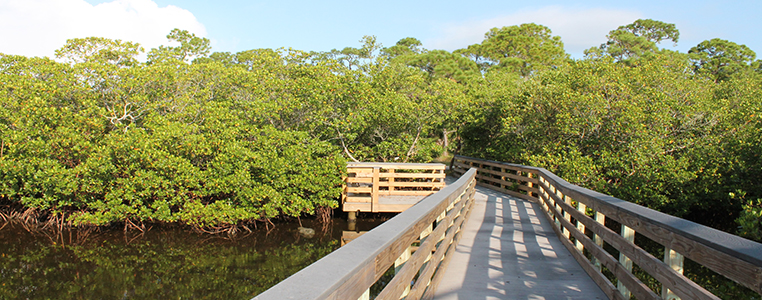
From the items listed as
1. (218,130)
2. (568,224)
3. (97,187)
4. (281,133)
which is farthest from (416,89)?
(568,224)

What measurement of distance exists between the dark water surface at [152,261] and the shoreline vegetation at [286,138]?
0.56 metres

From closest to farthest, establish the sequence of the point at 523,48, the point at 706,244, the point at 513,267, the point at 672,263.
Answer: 1. the point at 706,244
2. the point at 672,263
3. the point at 513,267
4. the point at 523,48

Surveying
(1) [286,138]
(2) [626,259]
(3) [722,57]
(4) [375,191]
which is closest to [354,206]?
(4) [375,191]

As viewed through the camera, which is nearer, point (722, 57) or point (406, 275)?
point (406, 275)

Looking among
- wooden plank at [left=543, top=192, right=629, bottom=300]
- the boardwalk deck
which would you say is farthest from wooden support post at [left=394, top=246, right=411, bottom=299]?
wooden plank at [left=543, top=192, right=629, bottom=300]

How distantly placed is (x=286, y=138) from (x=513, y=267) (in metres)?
8.83

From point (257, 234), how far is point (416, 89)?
311 inches

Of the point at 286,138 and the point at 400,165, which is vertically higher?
the point at 286,138

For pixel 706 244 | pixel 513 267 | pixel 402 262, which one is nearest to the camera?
pixel 706 244

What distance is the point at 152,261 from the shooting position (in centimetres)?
996

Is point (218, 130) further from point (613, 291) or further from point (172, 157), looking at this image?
point (613, 291)

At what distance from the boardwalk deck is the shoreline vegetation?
5.88 m

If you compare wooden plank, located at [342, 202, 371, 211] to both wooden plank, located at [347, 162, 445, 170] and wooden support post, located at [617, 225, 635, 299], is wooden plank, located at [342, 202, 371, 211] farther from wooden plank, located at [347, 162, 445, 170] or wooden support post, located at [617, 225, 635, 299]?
wooden support post, located at [617, 225, 635, 299]

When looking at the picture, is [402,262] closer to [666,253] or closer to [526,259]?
[666,253]
